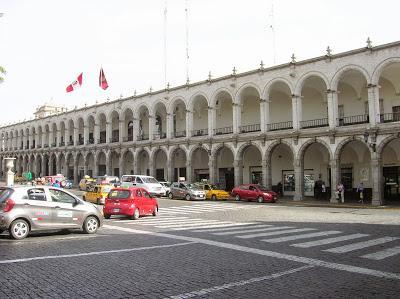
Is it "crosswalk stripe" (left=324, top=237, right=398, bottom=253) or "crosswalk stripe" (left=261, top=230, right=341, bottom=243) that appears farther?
"crosswalk stripe" (left=261, top=230, right=341, bottom=243)

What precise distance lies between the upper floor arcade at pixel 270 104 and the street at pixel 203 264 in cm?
1770

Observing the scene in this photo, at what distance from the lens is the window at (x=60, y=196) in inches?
503

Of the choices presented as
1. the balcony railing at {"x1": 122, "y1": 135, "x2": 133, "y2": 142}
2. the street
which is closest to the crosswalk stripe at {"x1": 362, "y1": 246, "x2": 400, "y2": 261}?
the street

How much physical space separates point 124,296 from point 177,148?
36691 mm

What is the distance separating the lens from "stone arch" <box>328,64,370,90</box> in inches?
1141

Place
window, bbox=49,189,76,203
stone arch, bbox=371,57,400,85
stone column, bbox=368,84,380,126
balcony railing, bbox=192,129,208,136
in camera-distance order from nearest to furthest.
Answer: window, bbox=49,189,76,203 < stone arch, bbox=371,57,400,85 < stone column, bbox=368,84,380,126 < balcony railing, bbox=192,129,208,136

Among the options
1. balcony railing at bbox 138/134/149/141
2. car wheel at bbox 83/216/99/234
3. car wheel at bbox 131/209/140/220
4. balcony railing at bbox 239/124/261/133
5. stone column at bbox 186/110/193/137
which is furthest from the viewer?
balcony railing at bbox 138/134/149/141

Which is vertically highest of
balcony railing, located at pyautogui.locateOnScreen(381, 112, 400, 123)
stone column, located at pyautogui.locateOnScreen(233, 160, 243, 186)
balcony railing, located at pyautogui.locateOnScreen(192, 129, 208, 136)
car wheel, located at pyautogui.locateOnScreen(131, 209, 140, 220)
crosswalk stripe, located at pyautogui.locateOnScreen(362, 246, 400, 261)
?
balcony railing, located at pyautogui.locateOnScreen(192, 129, 208, 136)

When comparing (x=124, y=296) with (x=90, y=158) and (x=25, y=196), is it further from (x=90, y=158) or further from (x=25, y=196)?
(x=90, y=158)

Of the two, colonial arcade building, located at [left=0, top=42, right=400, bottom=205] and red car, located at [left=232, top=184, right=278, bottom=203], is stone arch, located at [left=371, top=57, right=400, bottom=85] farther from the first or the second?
red car, located at [left=232, top=184, right=278, bottom=203]

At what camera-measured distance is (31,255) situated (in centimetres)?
946

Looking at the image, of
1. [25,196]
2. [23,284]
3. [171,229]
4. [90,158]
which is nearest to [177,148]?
[90,158]

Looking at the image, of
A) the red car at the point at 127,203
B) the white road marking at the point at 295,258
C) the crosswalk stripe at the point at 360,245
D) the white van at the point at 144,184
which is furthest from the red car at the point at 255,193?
the white road marking at the point at 295,258

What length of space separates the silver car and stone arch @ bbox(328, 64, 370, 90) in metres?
23.2
